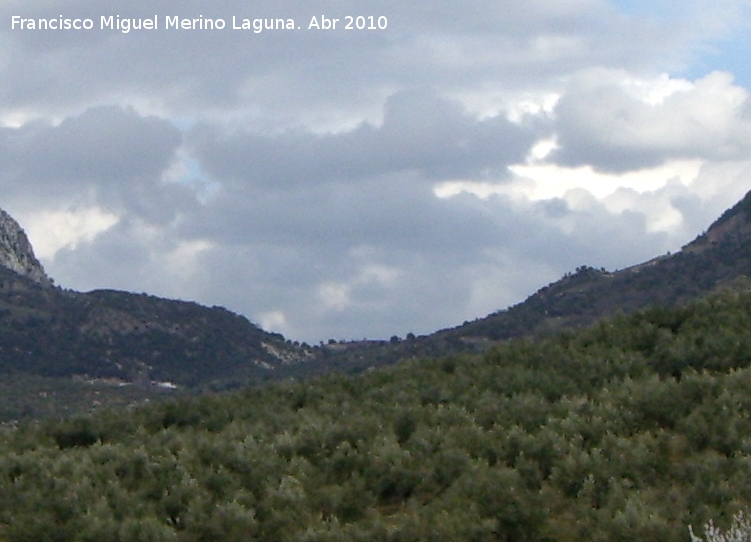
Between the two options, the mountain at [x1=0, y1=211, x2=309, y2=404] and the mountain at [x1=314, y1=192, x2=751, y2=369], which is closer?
the mountain at [x1=314, y1=192, x2=751, y2=369]

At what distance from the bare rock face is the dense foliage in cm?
12011

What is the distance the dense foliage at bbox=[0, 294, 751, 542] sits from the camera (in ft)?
55.8

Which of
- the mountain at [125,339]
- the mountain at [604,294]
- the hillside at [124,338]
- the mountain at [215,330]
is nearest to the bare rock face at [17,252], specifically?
the mountain at [125,339]

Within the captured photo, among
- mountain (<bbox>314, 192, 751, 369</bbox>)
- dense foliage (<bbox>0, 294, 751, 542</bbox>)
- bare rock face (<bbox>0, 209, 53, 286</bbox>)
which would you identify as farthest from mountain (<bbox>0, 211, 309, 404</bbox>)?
dense foliage (<bbox>0, 294, 751, 542</bbox>)

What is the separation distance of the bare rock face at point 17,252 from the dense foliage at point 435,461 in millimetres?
120108

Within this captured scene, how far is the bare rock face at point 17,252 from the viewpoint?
144m

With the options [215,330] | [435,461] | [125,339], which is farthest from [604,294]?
[435,461]

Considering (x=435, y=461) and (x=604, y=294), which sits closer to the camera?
(x=435, y=461)

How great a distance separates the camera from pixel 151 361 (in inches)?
4523

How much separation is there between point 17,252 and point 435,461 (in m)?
136

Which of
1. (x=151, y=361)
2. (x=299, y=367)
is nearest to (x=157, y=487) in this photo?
(x=299, y=367)

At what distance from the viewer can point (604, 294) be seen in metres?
105

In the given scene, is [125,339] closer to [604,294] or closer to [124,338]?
[124,338]

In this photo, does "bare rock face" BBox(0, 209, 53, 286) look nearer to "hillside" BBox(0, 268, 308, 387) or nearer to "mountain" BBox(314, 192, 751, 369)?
"hillside" BBox(0, 268, 308, 387)
